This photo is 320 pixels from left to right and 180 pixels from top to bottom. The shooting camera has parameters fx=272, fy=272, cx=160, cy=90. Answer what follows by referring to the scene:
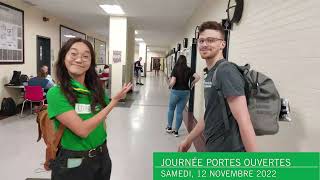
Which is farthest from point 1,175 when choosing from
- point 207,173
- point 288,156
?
point 288,156

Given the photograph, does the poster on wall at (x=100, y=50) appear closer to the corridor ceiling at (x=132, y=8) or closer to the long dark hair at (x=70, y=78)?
the corridor ceiling at (x=132, y=8)

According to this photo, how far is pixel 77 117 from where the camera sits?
1.40 meters

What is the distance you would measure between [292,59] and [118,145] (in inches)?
118

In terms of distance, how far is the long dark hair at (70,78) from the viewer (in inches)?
56.6

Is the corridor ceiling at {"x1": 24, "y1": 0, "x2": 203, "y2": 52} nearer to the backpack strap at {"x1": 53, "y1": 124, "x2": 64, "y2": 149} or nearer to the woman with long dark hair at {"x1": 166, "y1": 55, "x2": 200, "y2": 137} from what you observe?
the woman with long dark hair at {"x1": 166, "y1": 55, "x2": 200, "y2": 137}

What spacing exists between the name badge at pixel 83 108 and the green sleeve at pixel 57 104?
47mm

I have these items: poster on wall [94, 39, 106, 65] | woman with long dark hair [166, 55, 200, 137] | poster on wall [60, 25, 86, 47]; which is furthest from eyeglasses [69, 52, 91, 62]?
poster on wall [94, 39, 106, 65]

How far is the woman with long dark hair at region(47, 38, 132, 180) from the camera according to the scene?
4.60 feet

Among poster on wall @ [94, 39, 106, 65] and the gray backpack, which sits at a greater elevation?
poster on wall @ [94, 39, 106, 65]

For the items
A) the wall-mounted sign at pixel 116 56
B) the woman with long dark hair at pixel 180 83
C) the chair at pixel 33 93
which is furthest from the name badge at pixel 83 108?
the wall-mounted sign at pixel 116 56

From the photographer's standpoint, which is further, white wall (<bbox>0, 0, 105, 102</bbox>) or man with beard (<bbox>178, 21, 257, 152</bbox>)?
white wall (<bbox>0, 0, 105, 102</bbox>)

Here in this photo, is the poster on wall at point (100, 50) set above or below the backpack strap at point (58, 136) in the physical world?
above

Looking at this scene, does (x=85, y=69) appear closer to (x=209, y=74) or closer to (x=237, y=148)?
(x=209, y=74)

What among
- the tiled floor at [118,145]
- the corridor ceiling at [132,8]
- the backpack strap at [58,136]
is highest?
the corridor ceiling at [132,8]
